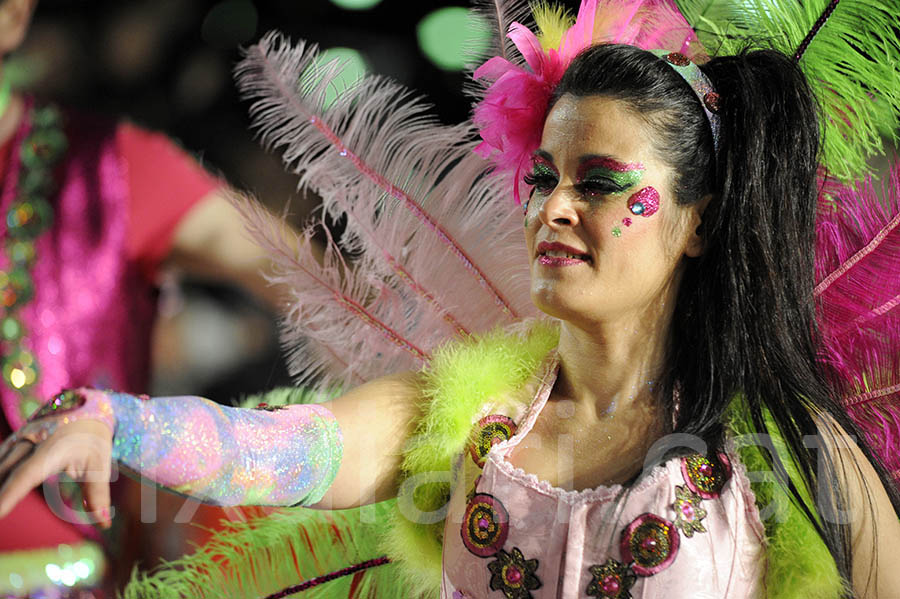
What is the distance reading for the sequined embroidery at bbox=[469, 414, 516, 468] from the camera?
990mm

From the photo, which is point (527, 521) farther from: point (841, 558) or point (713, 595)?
point (841, 558)

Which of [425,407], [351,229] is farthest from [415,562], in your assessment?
[351,229]

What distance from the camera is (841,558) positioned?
90 centimetres

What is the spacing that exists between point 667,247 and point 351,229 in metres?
0.44

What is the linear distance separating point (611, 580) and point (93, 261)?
43.1 inches

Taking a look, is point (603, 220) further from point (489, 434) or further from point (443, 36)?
point (443, 36)

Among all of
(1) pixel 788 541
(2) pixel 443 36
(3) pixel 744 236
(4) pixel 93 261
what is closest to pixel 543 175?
(3) pixel 744 236

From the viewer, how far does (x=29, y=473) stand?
0.62 metres

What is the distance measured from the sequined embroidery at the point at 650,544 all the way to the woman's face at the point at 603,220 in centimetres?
22

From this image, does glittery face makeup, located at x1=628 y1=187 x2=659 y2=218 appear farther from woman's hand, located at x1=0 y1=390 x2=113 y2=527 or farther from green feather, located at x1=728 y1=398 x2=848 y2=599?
woman's hand, located at x1=0 y1=390 x2=113 y2=527

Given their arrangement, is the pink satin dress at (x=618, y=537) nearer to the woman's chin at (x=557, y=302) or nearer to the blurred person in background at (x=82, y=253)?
the woman's chin at (x=557, y=302)

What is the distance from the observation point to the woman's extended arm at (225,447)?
642 mm

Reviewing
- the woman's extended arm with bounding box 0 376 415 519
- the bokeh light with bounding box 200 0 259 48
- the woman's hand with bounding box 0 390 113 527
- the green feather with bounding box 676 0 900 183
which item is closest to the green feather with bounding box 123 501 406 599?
the woman's extended arm with bounding box 0 376 415 519

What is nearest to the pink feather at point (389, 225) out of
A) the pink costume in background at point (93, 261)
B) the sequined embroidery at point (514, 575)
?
the sequined embroidery at point (514, 575)
